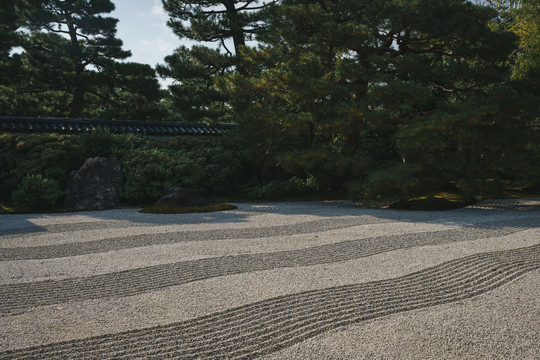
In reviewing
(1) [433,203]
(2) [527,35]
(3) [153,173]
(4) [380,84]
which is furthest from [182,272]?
(2) [527,35]

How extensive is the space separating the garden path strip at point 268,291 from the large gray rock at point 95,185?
178 centimetres

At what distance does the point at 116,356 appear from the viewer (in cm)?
205

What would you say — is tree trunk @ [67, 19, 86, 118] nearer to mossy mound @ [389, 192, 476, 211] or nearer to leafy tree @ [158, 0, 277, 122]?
leafy tree @ [158, 0, 277, 122]

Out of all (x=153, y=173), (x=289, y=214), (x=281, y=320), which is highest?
(x=153, y=173)

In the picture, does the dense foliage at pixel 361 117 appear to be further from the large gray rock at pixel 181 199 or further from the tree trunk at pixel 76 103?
the tree trunk at pixel 76 103

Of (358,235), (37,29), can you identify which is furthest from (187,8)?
(358,235)

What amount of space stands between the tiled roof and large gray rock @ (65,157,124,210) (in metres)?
1.64

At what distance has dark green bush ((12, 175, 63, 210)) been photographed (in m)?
6.80

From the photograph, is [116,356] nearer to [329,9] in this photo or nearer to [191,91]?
[329,9]

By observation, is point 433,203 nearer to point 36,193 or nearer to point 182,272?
point 182,272

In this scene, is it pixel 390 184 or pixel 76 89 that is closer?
pixel 390 184

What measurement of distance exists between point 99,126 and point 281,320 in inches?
325

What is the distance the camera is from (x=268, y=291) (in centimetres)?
290

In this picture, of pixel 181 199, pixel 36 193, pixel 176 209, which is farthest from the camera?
pixel 181 199
